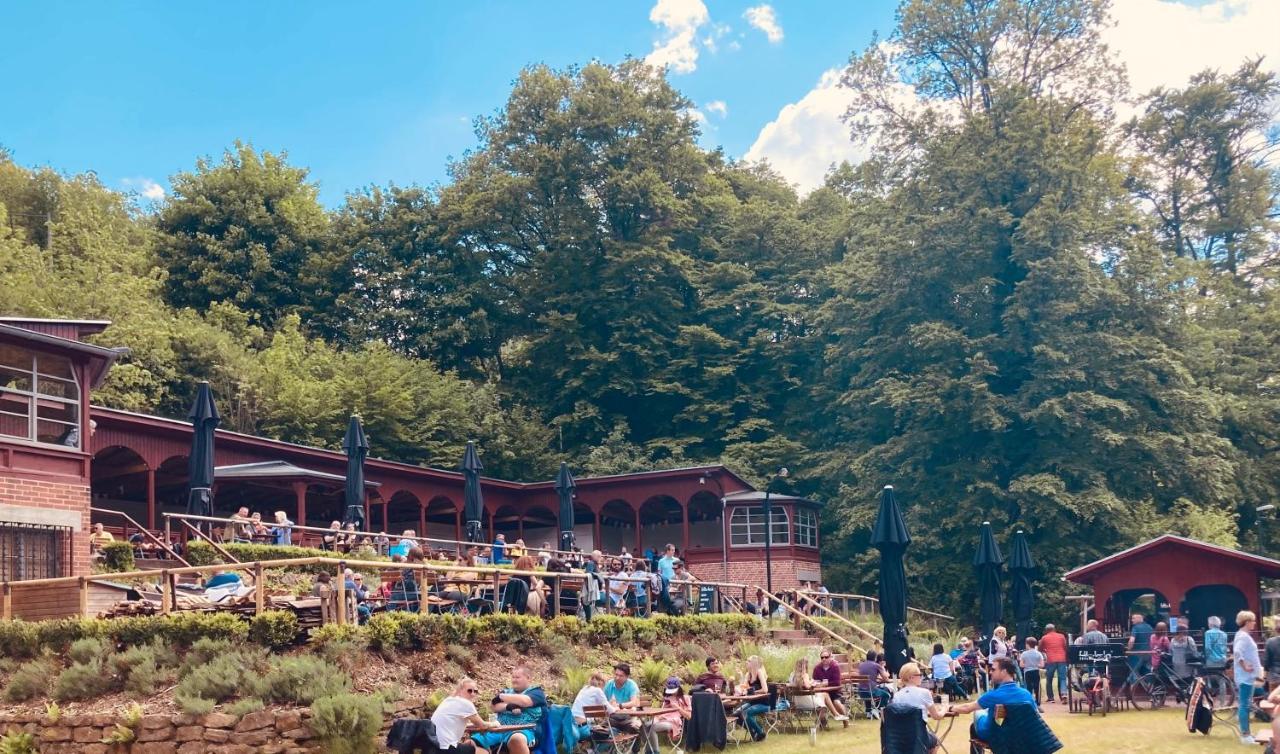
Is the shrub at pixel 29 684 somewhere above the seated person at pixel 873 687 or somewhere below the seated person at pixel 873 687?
above

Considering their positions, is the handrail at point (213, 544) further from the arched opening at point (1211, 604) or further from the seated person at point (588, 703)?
the arched opening at point (1211, 604)

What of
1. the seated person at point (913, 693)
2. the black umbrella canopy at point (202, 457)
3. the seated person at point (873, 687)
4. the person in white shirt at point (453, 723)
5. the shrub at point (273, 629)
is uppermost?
the black umbrella canopy at point (202, 457)

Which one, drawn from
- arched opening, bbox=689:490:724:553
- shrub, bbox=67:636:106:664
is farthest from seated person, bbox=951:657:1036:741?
arched opening, bbox=689:490:724:553

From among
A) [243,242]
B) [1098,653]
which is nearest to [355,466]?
[1098,653]

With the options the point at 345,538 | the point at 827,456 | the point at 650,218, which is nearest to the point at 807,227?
the point at 650,218

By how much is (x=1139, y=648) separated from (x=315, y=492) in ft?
73.1

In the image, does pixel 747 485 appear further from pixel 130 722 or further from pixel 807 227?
pixel 130 722

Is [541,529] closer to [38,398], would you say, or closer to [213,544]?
[213,544]

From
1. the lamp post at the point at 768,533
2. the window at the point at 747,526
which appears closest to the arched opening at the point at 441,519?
the window at the point at 747,526

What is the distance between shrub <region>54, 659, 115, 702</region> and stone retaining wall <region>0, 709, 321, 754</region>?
663 mm

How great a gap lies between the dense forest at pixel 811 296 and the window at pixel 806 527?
87cm

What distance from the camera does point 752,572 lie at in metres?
40.5

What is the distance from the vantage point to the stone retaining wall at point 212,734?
47.3 feet

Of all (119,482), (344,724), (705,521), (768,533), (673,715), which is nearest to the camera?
(344,724)
